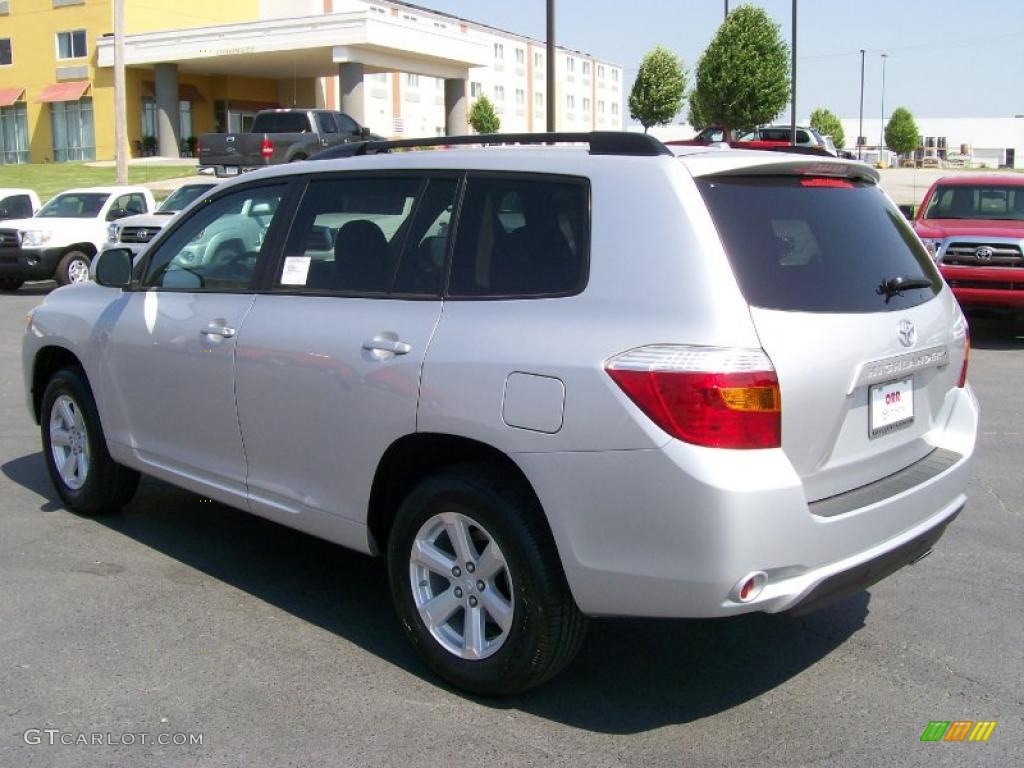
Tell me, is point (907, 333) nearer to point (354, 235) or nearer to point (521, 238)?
point (521, 238)

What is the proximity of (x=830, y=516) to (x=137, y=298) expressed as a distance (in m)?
3.53

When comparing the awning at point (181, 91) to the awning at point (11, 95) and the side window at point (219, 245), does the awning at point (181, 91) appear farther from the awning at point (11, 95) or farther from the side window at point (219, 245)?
the side window at point (219, 245)

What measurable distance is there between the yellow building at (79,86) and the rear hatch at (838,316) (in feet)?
167

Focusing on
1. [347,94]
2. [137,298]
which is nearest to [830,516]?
[137,298]

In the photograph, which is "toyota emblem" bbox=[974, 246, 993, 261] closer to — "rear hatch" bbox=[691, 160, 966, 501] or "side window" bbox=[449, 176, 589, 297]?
"rear hatch" bbox=[691, 160, 966, 501]

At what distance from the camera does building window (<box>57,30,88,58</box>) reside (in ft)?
171

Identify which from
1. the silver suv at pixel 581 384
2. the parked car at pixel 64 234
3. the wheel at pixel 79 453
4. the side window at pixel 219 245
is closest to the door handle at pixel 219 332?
the silver suv at pixel 581 384

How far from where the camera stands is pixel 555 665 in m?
3.70

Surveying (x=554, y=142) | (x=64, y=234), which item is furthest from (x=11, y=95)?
(x=554, y=142)

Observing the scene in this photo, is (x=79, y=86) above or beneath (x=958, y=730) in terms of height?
above

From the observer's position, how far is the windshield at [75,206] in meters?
19.2

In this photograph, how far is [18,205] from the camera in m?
20.7

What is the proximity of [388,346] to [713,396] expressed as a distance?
4.22 ft

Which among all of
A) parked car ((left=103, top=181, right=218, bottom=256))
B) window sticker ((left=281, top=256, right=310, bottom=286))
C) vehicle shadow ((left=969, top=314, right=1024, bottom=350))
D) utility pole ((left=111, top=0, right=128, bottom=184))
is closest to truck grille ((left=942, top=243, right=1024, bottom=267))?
vehicle shadow ((left=969, top=314, right=1024, bottom=350))
